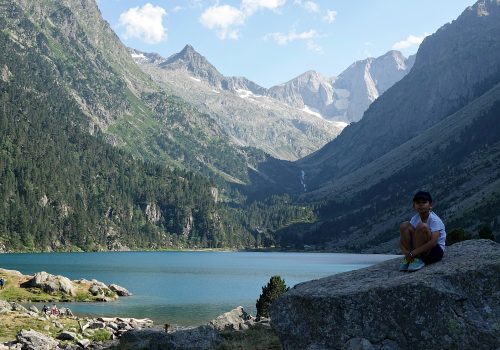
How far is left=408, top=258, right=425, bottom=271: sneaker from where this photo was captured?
58.2ft

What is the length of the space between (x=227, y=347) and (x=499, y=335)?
14.1 meters

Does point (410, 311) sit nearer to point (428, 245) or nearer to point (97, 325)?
point (428, 245)

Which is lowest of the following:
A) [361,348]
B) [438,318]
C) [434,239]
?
[361,348]

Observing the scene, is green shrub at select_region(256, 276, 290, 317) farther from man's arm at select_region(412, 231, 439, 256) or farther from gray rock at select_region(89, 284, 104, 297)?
gray rock at select_region(89, 284, 104, 297)

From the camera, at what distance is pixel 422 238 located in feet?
58.2

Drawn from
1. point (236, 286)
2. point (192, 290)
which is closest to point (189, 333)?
point (192, 290)

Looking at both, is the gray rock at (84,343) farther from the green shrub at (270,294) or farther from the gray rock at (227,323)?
the green shrub at (270,294)

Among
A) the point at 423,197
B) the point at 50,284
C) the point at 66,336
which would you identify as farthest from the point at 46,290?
the point at 423,197

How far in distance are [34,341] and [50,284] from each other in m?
51.9

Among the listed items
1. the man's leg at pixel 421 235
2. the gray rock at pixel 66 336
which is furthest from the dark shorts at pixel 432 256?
the gray rock at pixel 66 336

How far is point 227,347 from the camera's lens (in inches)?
1032

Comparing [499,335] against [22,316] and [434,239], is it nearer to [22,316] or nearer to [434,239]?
[434,239]

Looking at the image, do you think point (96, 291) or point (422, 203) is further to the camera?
point (96, 291)

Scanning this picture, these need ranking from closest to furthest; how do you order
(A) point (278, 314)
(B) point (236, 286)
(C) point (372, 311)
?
(C) point (372, 311) < (A) point (278, 314) < (B) point (236, 286)
